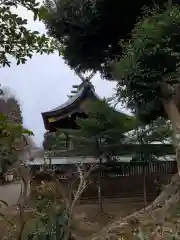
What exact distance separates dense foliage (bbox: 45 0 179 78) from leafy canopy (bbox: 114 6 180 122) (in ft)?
5.12

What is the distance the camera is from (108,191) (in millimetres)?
11117

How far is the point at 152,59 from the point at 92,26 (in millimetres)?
2513

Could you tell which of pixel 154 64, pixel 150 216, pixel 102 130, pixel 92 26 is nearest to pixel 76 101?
pixel 102 130

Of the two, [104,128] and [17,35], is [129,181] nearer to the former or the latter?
[104,128]

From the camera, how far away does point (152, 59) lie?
6742 mm

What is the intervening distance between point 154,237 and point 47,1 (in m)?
7.27

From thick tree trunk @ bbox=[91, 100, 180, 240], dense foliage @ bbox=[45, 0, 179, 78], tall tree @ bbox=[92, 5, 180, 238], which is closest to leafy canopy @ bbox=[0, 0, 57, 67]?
thick tree trunk @ bbox=[91, 100, 180, 240]

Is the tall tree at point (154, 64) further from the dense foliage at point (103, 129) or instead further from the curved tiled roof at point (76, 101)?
the curved tiled roof at point (76, 101)

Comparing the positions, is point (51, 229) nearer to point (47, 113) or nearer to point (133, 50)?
point (133, 50)

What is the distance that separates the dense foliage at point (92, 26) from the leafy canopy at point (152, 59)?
5.12ft

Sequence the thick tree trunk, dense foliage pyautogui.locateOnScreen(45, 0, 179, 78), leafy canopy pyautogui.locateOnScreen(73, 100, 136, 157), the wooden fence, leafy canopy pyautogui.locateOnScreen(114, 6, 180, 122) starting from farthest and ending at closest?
1. the wooden fence
2. leafy canopy pyautogui.locateOnScreen(73, 100, 136, 157)
3. dense foliage pyautogui.locateOnScreen(45, 0, 179, 78)
4. leafy canopy pyautogui.locateOnScreen(114, 6, 180, 122)
5. the thick tree trunk

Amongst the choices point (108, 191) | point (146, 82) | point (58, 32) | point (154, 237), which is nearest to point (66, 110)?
point (108, 191)

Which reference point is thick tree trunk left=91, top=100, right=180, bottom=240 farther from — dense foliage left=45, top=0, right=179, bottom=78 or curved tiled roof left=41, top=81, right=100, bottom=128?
curved tiled roof left=41, top=81, right=100, bottom=128

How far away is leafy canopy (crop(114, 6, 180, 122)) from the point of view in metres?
6.53
